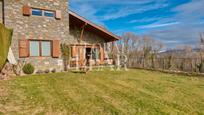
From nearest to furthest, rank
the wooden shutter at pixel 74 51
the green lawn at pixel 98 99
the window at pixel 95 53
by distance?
the green lawn at pixel 98 99 < the wooden shutter at pixel 74 51 < the window at pixel 95 53

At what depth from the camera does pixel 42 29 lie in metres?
13.9

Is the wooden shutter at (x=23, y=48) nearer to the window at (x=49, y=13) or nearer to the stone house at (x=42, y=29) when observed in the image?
the stone house at (x=42, y=29)

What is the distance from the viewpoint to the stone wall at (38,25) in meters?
12.9

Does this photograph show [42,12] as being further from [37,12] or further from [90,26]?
[90,26]

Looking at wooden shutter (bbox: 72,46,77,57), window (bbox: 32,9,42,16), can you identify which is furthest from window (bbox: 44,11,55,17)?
wooden shutter (bbox: 72,46,77,57)

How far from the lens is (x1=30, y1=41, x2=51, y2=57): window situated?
13574 millimetres

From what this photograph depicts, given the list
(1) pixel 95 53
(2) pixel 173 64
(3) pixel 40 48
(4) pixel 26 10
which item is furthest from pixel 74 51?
(2) pixel 173 64

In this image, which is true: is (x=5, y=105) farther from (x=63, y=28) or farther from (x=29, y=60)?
(x=63, y=28)

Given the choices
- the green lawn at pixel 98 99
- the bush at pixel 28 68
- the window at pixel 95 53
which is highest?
the window at pixel 95 53

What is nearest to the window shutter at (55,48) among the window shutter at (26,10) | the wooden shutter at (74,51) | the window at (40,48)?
the window at (40,48)

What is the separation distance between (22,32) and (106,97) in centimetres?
845

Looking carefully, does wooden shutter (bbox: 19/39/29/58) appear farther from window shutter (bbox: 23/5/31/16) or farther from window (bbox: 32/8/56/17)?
window (bbox: 32/8/56/17)

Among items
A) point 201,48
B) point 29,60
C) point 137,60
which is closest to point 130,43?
point 137,60

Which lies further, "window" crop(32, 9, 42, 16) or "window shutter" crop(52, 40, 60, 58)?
"window shutter" crop(52, 40, 60, 58)
